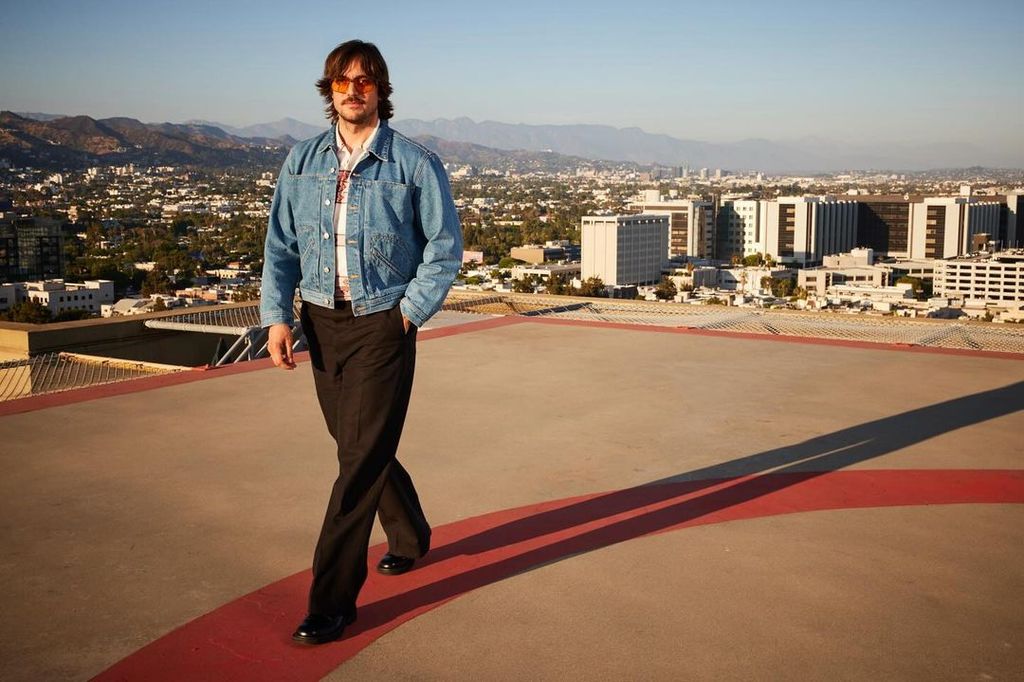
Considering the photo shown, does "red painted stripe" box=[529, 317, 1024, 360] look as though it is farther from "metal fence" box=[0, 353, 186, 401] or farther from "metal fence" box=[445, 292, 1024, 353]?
"metal fence" box=[0, 353, 186, 401]

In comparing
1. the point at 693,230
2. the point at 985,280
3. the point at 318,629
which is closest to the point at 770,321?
the point at 318,629

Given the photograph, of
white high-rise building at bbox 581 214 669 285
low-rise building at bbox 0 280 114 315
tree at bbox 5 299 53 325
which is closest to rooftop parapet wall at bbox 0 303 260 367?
tree at bbox 5 299 53 325

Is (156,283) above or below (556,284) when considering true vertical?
above

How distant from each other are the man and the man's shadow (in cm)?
30

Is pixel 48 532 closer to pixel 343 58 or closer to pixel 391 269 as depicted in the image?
pixel 391 269

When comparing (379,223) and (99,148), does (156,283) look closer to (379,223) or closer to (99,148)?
(379,223)

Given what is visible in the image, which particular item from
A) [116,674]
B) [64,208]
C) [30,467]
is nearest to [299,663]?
[116,674]

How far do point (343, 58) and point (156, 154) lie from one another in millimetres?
141247

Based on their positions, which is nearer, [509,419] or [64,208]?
[509,419]

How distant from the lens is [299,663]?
2.57m

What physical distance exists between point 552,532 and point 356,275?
1316 mm

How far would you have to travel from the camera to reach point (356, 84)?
2834 millimetres

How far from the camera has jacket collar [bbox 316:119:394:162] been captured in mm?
2881

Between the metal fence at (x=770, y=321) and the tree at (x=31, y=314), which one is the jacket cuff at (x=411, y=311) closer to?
the metal fence at (x=770, y=321)
